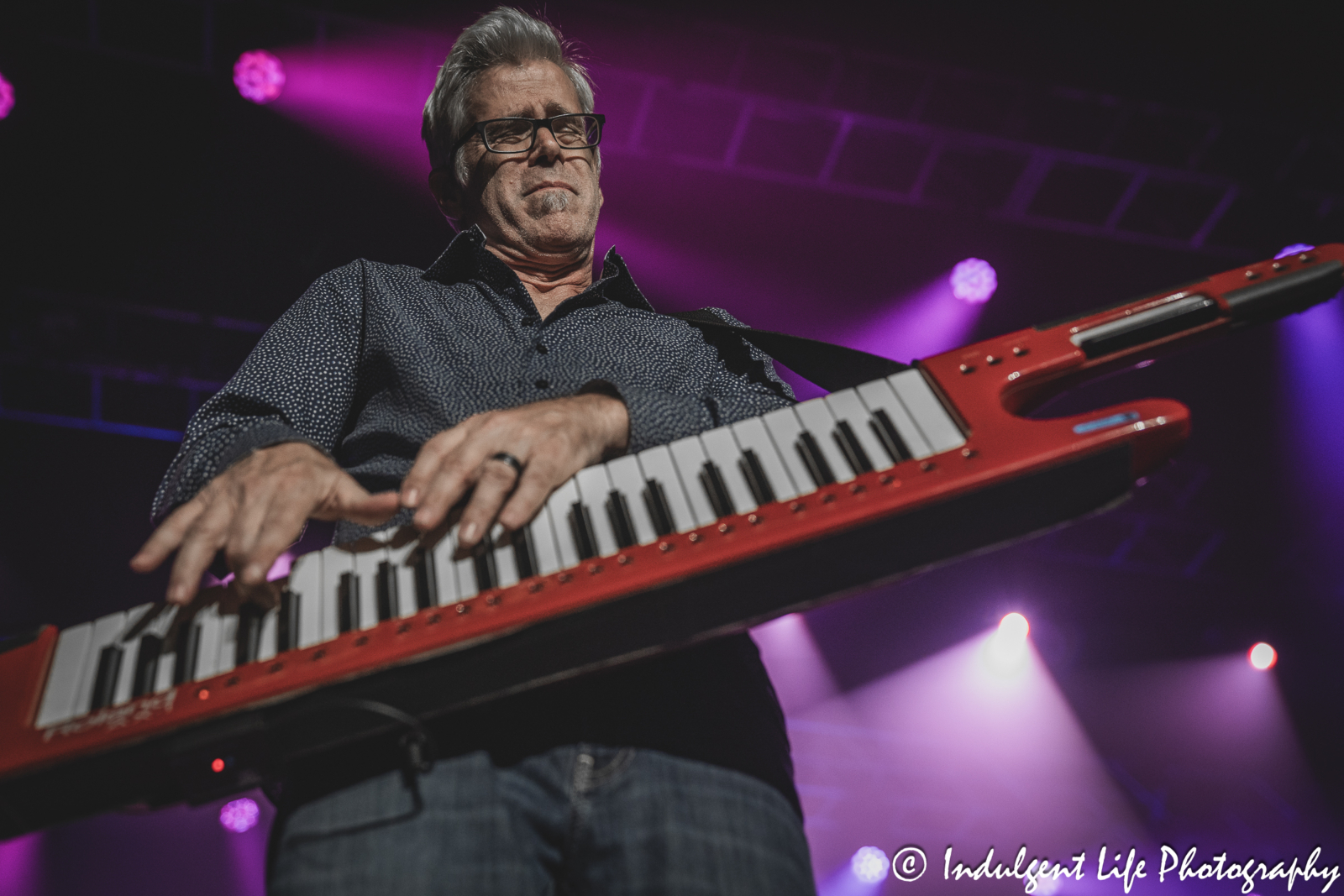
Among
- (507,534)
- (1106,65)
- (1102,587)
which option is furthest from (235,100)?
(1102,587)

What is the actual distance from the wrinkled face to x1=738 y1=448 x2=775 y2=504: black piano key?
126 cm

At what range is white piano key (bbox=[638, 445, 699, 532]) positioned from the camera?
3.75ft

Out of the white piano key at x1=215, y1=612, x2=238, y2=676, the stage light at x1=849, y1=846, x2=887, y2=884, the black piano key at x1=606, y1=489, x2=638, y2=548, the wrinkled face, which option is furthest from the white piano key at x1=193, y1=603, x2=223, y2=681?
the stage light at x1=849, y1=846, x2=887, y2=884

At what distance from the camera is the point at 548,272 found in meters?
2.30

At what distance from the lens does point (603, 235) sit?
5770 millimetres

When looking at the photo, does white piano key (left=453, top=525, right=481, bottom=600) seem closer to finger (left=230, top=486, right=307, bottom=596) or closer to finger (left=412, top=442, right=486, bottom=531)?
finger (left=412, top=442, right=486, bottom=531)

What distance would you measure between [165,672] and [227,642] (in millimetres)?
89

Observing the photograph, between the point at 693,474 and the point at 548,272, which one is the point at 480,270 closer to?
the point at 548,272

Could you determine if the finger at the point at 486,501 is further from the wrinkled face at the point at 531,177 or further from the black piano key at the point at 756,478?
the wrinkled face at the point at 531,177

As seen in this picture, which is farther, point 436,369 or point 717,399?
point 717,399

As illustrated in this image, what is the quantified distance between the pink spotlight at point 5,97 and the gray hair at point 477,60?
3.50m

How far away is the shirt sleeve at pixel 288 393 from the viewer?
1.40m

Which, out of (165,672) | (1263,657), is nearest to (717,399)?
(165,672)

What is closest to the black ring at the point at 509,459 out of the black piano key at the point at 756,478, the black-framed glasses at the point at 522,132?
the black piano key at the point at 756,478
